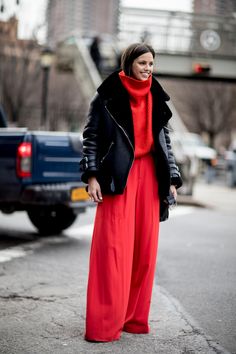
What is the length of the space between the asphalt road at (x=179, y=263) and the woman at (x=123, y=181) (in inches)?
17.8

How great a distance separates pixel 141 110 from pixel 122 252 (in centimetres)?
90

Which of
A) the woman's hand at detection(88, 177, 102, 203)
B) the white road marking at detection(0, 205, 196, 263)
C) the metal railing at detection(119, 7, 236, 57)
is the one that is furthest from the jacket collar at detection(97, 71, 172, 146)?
the metal railing at detection(119, 7, 236, 57)

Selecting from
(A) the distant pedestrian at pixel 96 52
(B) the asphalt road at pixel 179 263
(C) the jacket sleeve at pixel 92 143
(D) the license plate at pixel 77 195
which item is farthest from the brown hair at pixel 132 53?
(A) the distant pedestrian at pixel 96 52

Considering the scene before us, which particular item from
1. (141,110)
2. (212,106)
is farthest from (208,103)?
(141,110)

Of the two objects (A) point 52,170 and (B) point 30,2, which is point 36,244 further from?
(B) point 30,2

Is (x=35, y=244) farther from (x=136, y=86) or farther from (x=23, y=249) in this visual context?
(x=136, y=86)

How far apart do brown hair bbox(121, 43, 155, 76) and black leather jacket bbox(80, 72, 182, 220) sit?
0.09 meters

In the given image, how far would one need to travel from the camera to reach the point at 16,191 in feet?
26.8

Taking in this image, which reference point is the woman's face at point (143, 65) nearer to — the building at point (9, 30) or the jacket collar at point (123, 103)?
the jacket collar at point (123, 103)

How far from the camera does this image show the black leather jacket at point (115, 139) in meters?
4.02

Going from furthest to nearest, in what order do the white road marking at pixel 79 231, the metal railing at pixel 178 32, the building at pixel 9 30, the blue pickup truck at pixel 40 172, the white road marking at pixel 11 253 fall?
the metal railing at pixel 178 32, the building at pixel 9 30, the white road marking at pixel 79 231, the blue pickup truck at pixel 40 172, the white road marking at pixel 11 253

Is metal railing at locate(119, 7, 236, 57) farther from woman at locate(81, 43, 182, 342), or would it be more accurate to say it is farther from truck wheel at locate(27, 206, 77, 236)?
woman at locate(81, 43, 182, 342)

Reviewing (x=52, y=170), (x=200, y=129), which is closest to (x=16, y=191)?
(x=52, y=170)

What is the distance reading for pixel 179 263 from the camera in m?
7.25
